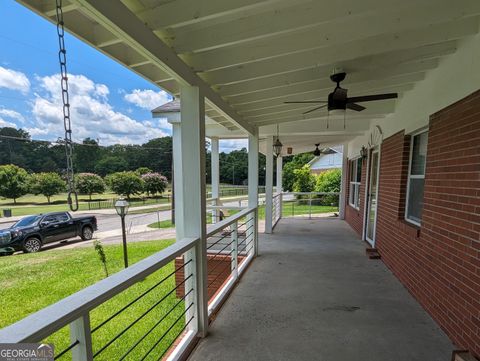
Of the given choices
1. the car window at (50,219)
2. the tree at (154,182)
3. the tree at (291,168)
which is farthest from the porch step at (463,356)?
the tree at (291,168)

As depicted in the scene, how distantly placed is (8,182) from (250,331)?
5.29m

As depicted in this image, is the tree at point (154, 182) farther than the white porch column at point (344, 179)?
Yes

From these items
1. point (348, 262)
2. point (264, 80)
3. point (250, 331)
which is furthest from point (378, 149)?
point (250, 331)

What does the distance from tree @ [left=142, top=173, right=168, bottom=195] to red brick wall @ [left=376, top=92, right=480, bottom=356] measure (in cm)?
1039

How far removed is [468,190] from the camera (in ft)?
6.36

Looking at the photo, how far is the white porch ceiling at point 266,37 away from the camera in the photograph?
4.54ft

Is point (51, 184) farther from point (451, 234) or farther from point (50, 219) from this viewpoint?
point (50, 219)

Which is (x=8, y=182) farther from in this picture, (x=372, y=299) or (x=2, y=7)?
(x=372, y=299)

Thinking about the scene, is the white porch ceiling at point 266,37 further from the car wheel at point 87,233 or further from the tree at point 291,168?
the tree at point 291,168

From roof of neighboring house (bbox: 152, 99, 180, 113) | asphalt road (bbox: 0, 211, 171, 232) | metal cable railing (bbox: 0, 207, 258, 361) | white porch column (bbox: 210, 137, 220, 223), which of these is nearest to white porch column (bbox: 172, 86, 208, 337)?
metal cable railing (bbox: 0, 207, 258, 361)

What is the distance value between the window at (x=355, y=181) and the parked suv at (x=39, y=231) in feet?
35.0

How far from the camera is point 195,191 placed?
2.08 m

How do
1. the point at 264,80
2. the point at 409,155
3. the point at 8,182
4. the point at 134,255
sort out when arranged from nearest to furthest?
1. the point at 264,80
2. the point at 409,155
3. the point at 8,182
4. the point at 134,255

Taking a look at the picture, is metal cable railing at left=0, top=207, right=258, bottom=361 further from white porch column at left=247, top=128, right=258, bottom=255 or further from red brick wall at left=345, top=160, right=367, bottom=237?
red brick wall at left=345, top=160, right=367, bottom=237
